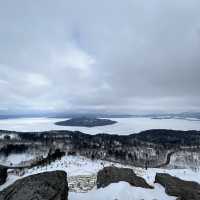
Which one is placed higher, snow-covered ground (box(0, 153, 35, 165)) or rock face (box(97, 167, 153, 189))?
rock face (box(97, 167, 153, 189))

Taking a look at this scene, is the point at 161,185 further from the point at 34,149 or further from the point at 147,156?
the point at 34,149

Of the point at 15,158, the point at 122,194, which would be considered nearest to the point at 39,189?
the point at 122,194

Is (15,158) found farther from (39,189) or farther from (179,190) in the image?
(39,189)

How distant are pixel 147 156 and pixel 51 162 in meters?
93.9

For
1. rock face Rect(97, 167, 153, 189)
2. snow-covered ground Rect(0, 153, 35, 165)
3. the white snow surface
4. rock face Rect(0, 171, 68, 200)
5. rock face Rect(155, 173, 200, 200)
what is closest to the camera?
rock face Rect(0, 171, 68, 200)

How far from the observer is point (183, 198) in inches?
1183

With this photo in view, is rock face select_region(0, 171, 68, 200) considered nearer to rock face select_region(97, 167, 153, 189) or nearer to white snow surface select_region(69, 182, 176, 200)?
white snow surface select_region(69, 182, 176, 200)

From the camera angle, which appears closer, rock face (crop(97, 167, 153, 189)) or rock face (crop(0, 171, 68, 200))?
rock face (crop(0, 171, 68, 200))

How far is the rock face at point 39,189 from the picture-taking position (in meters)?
23.4

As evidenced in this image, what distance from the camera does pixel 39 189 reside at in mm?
24234

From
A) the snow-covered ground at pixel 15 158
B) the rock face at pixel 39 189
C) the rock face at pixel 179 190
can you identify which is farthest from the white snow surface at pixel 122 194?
the snow-covered ground at pixel 15 158

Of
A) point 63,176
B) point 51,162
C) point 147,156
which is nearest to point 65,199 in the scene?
point 63,176

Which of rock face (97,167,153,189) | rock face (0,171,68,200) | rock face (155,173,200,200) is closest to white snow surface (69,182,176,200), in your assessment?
rock face (155,173,200,200)

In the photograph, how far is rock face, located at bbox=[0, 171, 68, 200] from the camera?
2342 centimetres
